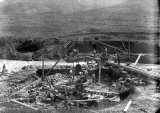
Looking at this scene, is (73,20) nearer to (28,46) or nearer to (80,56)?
(28,46)

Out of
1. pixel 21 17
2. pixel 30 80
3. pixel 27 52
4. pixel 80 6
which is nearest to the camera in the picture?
pixel 30 80

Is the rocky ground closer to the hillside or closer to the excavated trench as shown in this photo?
the hillside

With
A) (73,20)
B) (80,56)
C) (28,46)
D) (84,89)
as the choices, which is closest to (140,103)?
(84,89)

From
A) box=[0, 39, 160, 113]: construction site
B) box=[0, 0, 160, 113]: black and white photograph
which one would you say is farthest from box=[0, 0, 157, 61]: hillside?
box=[0, 39, 160, 113]: construction site

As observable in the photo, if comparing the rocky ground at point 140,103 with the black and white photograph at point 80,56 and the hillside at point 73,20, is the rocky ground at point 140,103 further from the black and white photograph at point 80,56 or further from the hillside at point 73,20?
the hillside at point 73,20

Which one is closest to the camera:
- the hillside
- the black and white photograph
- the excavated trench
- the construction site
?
the construction site

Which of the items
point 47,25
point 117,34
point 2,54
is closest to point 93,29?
point 117,34

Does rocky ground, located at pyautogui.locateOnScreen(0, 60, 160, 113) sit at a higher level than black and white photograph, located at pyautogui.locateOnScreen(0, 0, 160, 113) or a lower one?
lower

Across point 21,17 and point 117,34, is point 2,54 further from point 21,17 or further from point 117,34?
point 21,17
